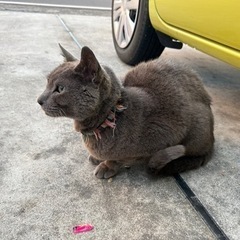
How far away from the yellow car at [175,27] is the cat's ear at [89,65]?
0.82m

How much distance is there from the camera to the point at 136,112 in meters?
1.74

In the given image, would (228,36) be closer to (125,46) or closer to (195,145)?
(195,145)

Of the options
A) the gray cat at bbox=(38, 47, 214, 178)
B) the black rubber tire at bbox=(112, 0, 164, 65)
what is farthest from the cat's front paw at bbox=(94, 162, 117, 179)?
the black rubber tire at bbox=(112, 0, 164, 65)

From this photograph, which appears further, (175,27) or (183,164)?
(175,27)

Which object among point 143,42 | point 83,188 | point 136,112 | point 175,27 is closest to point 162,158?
point 136,112

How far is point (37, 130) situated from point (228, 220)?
48.9 inches

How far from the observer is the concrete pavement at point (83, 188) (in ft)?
4.84

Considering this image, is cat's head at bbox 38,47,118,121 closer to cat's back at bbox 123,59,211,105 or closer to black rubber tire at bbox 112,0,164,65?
cat's back at bbox 123,59,211,105

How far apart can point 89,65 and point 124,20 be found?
6.56 feet

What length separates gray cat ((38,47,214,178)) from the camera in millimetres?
1558

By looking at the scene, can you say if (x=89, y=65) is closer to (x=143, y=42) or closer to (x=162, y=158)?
(x=162, y=158)

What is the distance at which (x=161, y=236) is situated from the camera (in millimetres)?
1449

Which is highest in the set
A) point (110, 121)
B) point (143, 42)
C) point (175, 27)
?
point (175, 27)

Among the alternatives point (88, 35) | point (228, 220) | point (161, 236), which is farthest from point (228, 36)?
point (88, 35)
